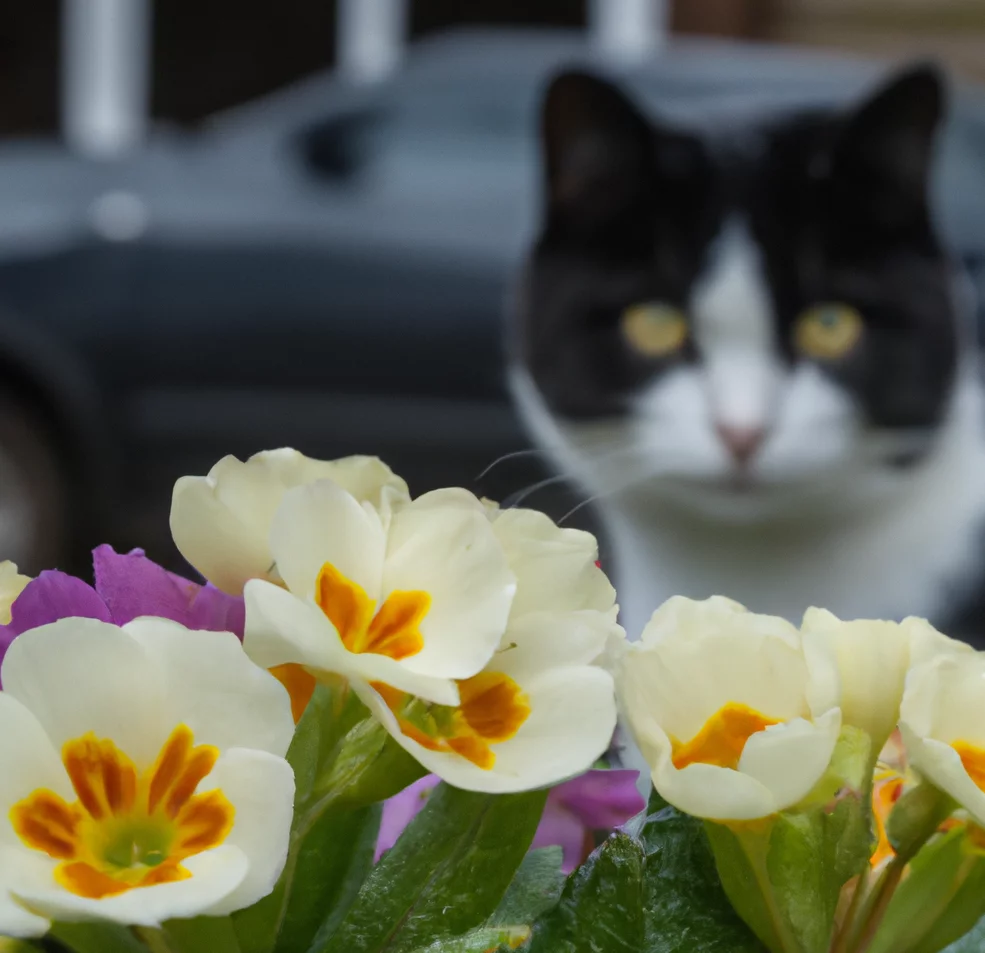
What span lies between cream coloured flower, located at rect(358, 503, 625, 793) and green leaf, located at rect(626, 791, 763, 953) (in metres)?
0.03

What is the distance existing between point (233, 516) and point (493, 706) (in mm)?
58

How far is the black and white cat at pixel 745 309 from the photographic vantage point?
4.88ft

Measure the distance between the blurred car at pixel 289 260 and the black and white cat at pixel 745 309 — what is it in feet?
2.80

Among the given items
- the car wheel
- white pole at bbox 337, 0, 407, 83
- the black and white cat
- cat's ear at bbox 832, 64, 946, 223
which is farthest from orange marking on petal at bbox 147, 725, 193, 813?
white pole at bbox 337, 0, 407, 83

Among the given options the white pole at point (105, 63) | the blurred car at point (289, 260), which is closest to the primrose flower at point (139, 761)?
the blurred car at point (289, 260)

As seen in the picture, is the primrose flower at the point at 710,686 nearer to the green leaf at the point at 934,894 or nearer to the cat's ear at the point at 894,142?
the green leaf at the point at 934,894

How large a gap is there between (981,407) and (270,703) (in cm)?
153

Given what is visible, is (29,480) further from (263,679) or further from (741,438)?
(263,679)

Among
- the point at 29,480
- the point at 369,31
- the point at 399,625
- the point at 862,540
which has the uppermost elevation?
the point at 399,625

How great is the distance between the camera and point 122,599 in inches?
10.5

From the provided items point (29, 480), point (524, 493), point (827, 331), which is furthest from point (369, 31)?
point (524, 493)

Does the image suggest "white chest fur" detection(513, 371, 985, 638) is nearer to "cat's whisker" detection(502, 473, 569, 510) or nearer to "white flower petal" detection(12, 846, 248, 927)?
"cat's whisker" detection(502, 473, 569, 510)

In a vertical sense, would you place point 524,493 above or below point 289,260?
above

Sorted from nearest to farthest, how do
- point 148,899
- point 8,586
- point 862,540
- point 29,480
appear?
point 148,899 → point 8,586 → point 862,540 → point 29,480
